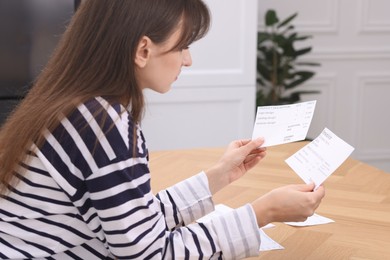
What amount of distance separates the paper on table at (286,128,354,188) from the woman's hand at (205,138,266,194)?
165 mm

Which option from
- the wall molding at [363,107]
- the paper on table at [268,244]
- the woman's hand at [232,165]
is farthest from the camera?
the wall molding at [363,107]

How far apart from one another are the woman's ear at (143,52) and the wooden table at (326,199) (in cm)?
53

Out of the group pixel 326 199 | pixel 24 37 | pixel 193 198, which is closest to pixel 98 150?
pixel 193 198

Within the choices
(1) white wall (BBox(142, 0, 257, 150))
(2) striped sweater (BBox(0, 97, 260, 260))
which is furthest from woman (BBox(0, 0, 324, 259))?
(1) white wall (BBox(142, 0, 257, 150))

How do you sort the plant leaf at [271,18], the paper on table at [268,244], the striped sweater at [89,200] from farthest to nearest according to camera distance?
the plant leaf at [271,18], the paper on table at [268,244], the striped sweater at [89,200]

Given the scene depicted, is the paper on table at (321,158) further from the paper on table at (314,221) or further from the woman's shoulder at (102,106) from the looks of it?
the woman's shoulder at (102,106)

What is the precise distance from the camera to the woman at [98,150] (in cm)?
125

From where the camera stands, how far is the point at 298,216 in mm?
1449

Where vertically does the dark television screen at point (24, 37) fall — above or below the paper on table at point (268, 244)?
above

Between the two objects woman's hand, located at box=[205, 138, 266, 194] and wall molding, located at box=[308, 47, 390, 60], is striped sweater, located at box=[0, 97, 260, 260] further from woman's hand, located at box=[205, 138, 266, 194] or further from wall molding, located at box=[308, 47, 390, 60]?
wall molding, located at box=[308, 47, 390, 60]

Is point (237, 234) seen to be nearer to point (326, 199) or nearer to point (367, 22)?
point (326, 199)

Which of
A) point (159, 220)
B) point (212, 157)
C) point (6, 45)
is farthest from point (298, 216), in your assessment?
point (6, 45)

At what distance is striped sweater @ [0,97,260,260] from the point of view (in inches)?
48.9

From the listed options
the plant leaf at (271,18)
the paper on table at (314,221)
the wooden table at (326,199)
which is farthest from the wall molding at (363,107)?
the paper on table at (314,221)
